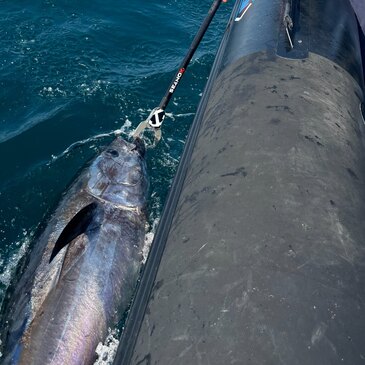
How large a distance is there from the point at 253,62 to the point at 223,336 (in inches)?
92.9

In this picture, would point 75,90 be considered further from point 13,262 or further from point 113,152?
point 13,262

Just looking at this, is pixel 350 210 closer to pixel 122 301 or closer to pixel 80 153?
pixel 122 301

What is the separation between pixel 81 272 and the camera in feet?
11.9

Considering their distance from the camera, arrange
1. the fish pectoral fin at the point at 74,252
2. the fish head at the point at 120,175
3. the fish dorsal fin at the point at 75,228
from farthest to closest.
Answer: the fish head at the point at 120,175
the fish pectoral fin at the point at 74,252
the fish dorsal fin at the point at 75,228

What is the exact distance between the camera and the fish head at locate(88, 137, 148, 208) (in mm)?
4336

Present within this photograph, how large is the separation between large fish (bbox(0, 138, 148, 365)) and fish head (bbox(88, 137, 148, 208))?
0.03 feet

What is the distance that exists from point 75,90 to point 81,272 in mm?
3521

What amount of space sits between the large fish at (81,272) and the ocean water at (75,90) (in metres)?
0.33

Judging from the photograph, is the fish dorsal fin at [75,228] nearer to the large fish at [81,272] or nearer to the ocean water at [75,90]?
the large fish at [81,272]

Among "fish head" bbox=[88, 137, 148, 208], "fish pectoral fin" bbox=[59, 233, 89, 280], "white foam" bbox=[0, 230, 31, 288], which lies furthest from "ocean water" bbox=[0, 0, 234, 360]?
"fish pectoral fin" bbox=[59, 233, 89, 280]

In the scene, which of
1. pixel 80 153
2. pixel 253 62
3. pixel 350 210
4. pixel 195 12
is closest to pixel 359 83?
pixel 253 62

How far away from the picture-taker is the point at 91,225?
3951 mm

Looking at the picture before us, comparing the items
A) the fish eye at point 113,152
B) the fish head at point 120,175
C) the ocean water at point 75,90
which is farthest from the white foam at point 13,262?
the fish eye at point 113,152

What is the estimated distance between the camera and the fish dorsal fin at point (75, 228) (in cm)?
349
